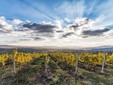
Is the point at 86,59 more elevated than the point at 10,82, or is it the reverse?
the point at 86,59

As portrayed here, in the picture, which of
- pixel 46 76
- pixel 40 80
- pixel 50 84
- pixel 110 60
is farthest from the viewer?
pixel 110 60

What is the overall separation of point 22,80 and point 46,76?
685 cm

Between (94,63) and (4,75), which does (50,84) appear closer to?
(4,75)

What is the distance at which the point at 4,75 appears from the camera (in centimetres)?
5044

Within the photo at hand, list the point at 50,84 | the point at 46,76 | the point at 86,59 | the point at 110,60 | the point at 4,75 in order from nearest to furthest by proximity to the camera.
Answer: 1. the point at 50,84
2. the point at 46,76
3. the point at 4,75
4. the point at 86,59
5. the point at 110,60

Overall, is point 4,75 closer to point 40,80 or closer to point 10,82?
point 10,82

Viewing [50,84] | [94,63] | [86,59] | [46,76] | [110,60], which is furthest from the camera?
[110,60]

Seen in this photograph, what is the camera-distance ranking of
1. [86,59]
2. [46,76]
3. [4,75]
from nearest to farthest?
[46,76] → [4,75] → [86,59]

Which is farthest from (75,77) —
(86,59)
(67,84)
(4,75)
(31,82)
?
(86,59)

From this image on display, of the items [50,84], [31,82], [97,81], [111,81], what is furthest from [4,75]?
[111,81]

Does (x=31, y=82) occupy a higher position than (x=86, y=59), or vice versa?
(x=86, y=59)

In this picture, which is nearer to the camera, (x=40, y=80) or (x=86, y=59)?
(x=40, y=80)

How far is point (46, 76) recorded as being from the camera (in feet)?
154

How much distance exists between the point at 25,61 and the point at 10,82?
4256 centimetres
